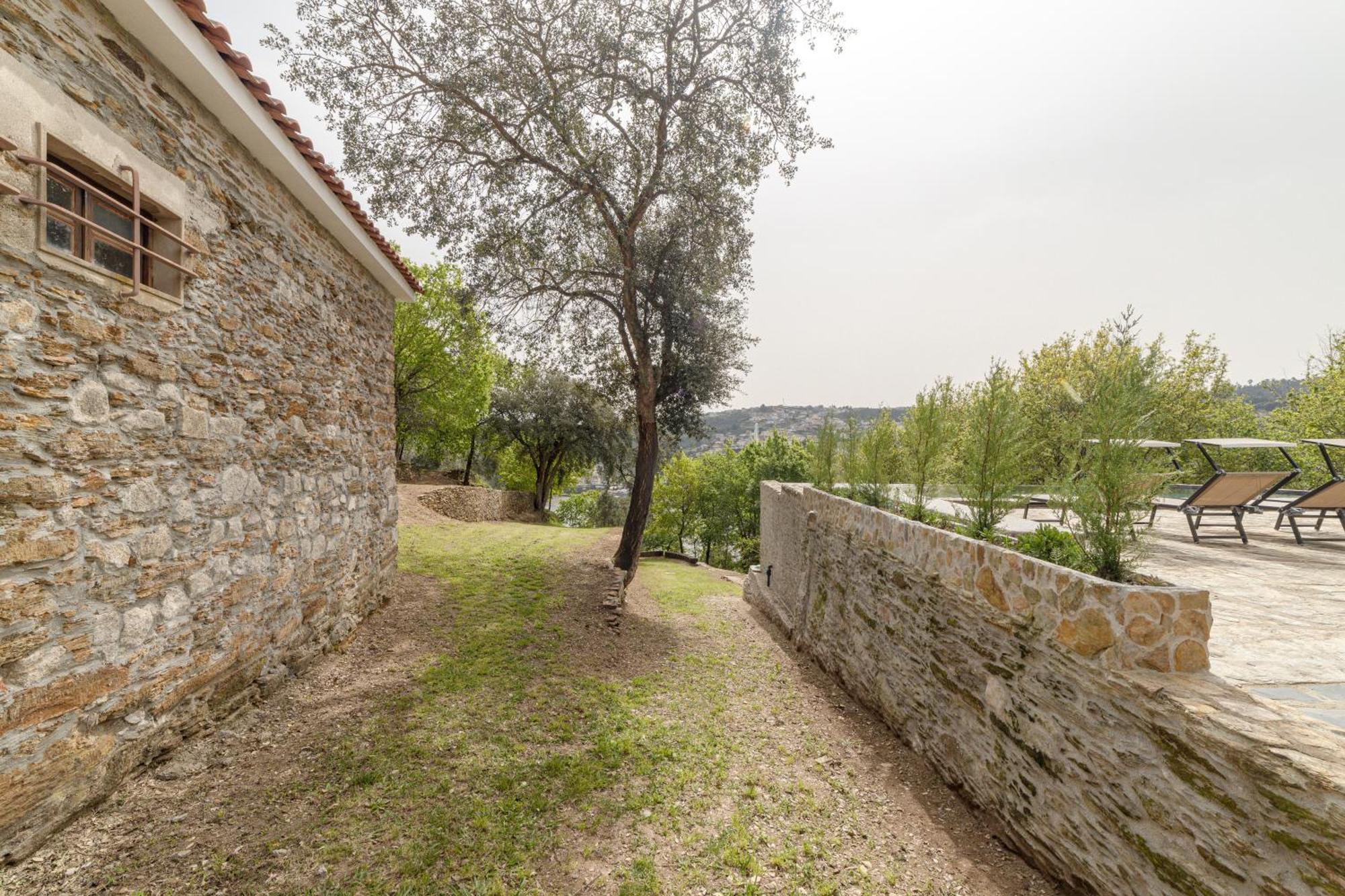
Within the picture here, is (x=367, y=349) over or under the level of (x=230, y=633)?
over

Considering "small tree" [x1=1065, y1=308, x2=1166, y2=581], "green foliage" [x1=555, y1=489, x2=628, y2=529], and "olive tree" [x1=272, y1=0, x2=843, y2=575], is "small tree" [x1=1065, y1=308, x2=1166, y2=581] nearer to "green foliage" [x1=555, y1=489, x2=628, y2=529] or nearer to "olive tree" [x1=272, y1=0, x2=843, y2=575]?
"olive tree" [x1=272, y1=0, x2=843, y2=575]

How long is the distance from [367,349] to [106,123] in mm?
3768

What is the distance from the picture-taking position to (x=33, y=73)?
247cm

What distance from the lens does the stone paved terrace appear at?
285cm

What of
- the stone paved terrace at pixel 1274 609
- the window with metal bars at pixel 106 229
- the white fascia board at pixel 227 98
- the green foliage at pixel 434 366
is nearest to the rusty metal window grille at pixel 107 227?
the window with metal bars at pixel 106 229

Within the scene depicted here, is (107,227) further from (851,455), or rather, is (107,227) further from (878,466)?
(851,455)

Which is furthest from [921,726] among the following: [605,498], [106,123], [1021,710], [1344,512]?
[605,498]

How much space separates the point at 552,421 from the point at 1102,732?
21.6 meters

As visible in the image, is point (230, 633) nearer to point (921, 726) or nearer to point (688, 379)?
point (921, 726)

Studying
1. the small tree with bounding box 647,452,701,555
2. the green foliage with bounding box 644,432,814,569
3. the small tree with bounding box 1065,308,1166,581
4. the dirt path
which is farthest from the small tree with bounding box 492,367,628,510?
the small tree with bounding box 1065,308,1166,581

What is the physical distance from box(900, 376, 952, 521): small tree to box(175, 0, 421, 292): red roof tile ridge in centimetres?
761

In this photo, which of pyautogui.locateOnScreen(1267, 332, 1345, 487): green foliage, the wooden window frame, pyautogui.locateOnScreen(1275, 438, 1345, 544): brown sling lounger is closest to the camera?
the wooden window frame

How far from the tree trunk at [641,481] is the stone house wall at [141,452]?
5990 mm

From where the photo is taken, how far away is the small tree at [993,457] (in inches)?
206
